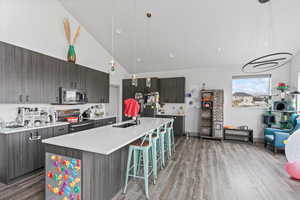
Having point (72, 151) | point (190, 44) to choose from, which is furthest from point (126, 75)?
point (72, 151)

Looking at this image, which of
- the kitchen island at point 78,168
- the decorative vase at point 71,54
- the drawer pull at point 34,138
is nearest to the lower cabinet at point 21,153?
the drawer pull at point 34,138

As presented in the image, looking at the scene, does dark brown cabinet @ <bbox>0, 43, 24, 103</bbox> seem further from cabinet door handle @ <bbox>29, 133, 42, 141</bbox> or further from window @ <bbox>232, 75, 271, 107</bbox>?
window @ <bbox>232, 75, 271, 107</bbox>

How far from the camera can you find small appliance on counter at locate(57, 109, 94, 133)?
342 centimetres

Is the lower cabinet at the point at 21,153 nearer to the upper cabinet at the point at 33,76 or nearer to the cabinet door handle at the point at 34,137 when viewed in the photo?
the cabinet door handle at the point at 34,137

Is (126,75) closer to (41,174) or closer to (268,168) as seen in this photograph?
(41,174)

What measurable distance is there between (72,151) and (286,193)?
3153 mm

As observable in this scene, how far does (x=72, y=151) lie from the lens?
1577 mm

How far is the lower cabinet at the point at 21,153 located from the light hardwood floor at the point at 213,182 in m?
0.17

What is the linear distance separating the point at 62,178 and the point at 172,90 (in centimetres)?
467

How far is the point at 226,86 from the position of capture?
17.5 ft

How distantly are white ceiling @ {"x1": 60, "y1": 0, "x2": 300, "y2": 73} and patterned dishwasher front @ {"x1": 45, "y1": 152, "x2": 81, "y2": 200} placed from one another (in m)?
3.50

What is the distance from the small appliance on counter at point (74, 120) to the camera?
135 inches

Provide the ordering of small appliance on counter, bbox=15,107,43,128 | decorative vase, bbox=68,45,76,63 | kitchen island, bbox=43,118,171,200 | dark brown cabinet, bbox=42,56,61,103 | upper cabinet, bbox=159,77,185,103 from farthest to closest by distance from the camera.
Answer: upper cabinet, bbox=159,77,185,103
decorative vase, bbox=68,45,76,63
dark brown cabinet, bbox=42,56,61,103
small appliance on counter, bbox=15,107,43,128
kitchen island, bbox=43,118,171,200

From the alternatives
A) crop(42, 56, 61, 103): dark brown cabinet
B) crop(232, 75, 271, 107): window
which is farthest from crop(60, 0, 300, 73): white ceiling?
crop(42, 56, 61, 103): dark brown cabinet
